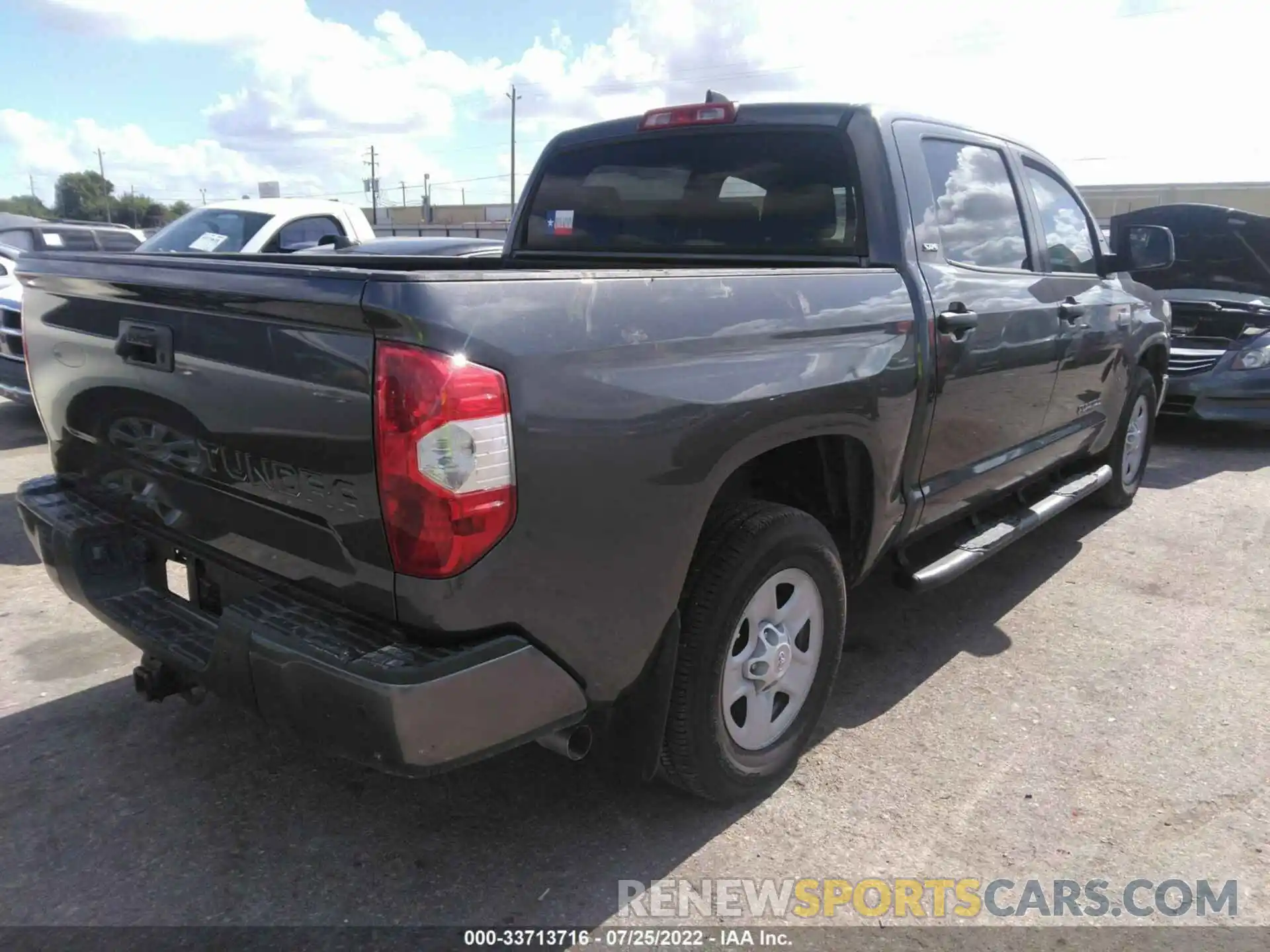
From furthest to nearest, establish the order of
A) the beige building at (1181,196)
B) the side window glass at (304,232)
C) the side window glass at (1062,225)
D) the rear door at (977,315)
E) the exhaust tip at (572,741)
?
1. the beige building at (1181,196)
2. the side window glass at (304,232)
3. the side window glass at (1062,225)
4. the rear door at (977,315)
5. the exhaust tip at (572,741)

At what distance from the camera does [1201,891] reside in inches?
99.0

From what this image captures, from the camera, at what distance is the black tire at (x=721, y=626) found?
250 cm

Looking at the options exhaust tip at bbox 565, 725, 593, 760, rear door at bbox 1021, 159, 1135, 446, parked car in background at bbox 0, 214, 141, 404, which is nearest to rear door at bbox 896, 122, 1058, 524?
rear door at bbox 1021, 159, 1135, 446

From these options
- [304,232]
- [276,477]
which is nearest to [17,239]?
[304,232]

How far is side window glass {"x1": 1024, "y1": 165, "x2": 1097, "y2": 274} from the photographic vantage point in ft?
14.3

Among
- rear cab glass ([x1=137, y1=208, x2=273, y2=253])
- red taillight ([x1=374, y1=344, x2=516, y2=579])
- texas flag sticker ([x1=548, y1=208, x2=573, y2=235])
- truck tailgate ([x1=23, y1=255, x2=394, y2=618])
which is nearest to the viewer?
red taillight ([x1=374, y1=344, x2=516, y2=579])

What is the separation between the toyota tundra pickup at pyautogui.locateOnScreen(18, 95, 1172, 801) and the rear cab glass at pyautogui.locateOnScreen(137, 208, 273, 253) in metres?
5.18

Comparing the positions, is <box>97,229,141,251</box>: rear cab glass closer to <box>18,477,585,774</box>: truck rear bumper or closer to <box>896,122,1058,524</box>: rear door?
<box>896,122,1058,524</box>: rear door

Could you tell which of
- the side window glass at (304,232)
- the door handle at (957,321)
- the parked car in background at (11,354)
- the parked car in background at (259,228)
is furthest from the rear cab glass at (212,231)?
the door handle at (957,321)

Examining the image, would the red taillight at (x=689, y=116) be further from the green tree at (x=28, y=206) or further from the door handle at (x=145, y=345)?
the green tree at (x=28, y=206)

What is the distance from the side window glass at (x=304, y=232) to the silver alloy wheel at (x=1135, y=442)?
6799mm

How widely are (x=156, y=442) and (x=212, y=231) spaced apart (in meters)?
6.91

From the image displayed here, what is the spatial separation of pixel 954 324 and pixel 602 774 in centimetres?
186

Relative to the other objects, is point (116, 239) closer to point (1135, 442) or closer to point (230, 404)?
point (1135, 442)
